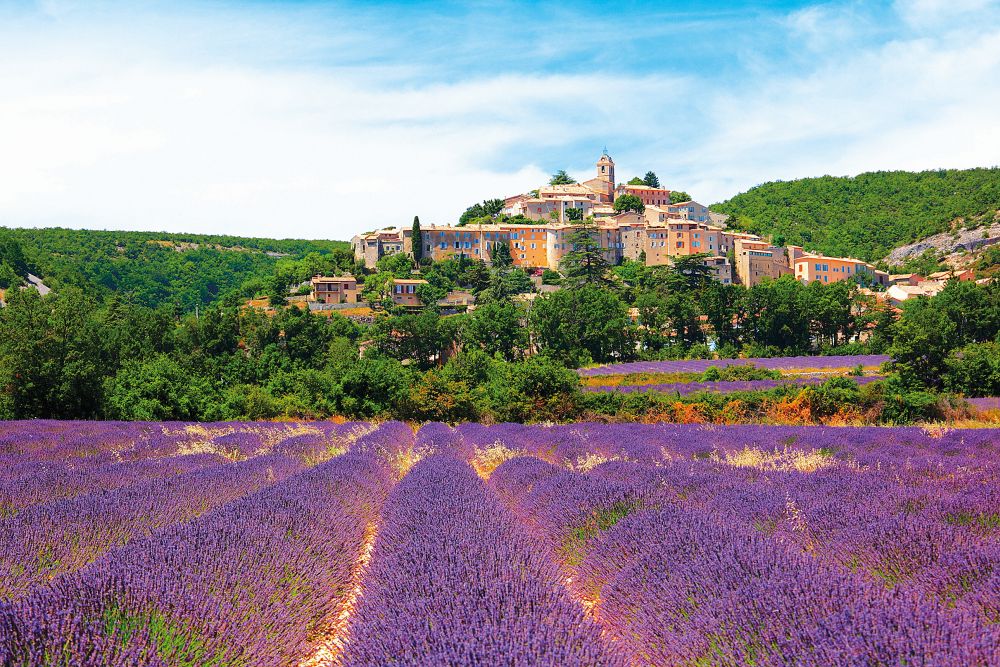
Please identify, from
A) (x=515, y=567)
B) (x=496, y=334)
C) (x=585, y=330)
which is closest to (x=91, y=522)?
(x=515, y=567)

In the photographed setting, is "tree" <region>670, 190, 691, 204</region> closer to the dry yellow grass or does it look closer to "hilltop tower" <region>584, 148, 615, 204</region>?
"hilltop tower" <region>584, 148, 615, 204</region>

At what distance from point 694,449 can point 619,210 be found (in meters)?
92.3

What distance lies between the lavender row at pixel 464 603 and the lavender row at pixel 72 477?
395 cm

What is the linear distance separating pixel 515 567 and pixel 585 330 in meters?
48.0

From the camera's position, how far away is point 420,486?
20.6ft

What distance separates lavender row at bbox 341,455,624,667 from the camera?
2445mm

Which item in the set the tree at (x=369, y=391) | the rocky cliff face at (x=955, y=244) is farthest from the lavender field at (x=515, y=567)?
the rocky cliff face at (x=955, y=244)

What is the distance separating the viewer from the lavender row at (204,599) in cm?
266

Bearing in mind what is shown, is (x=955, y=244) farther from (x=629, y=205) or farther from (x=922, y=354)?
(x=922, y=354)

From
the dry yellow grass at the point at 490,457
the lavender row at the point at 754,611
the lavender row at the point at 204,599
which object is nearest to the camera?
the lavender row at the point at 754,611

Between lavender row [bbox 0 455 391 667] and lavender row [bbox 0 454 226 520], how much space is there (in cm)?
272

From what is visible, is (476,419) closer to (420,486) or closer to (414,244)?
(420,486)

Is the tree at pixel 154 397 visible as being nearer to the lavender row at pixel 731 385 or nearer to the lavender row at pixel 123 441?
the lavender row at pixel 123 441

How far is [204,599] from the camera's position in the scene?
3.13 metres
